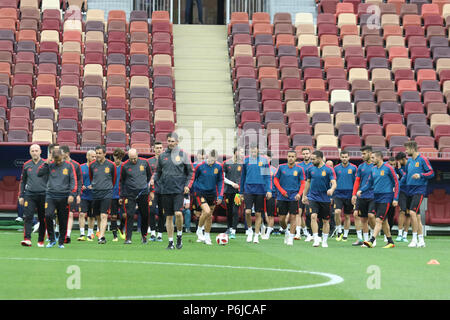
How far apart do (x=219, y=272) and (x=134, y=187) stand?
6.43 meters

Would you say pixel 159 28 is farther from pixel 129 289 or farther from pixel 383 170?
pixel 129 289

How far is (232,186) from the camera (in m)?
20.8

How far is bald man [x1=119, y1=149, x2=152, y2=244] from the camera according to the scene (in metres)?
17.7

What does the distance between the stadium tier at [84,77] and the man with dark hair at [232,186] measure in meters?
3.62

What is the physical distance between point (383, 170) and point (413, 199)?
4.41 feet

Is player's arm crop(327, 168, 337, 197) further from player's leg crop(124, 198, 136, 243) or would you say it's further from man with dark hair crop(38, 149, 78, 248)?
man with dark hair crop(38, 149, 78, 248)

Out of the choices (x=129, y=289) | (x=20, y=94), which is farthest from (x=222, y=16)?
(x=129, y=289)

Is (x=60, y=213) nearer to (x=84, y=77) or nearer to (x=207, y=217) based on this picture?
(x=207, y=217)

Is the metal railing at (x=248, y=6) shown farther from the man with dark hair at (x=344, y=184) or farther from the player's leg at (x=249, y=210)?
the player's leg at (x=249, y=210)

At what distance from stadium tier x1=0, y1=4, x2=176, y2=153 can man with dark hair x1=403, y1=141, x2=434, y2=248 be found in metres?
8.38

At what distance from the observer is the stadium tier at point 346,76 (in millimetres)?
26859

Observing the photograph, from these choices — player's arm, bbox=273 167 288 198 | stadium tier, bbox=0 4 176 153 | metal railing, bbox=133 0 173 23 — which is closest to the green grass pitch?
player's arm, bbox=273 167 288 198

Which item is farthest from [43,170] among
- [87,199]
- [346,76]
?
[346,76]

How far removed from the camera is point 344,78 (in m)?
30.0
